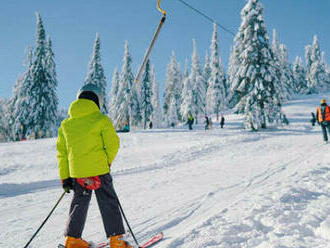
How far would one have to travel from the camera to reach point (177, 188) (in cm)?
614

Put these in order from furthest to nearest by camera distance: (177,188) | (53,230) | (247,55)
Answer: (247,55) → (177,188) → (53,230)

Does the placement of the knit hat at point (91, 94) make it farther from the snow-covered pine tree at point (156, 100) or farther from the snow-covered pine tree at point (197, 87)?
the snow-covered pine tree at point (156, 100)

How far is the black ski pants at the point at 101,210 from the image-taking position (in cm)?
282

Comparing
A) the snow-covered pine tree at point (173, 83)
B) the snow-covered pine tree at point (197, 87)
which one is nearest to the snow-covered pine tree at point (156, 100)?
the snow-covered pine tree at point (173, 83)

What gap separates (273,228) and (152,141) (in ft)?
56.8

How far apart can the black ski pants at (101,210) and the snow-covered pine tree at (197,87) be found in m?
43.9

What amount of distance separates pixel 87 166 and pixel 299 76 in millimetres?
81896

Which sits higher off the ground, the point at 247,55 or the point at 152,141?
the point at 247,55

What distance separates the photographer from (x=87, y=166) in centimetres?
283

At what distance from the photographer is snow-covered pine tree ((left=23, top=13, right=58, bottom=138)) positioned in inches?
1228

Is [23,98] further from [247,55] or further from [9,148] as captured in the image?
[247,55]

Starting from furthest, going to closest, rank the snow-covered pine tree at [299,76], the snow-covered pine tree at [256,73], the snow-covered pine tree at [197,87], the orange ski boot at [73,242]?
the snow-covered pine tree at [299,76], the snow-covered pine tree at [197,87], the snow-covered pine tree at [256,73], the orange ski boot at [73,242]

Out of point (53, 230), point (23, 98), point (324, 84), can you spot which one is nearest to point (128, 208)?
point (53, 230)

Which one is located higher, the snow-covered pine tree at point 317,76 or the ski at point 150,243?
the snow-covered pine tree at point 317,76
